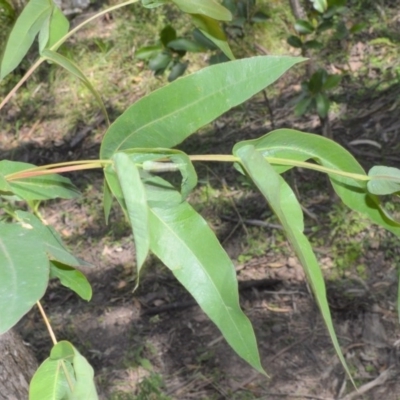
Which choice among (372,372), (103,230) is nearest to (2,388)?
(372,372)

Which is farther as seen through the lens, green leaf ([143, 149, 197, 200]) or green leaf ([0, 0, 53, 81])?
green leaf ([0, 0, 53, 81])

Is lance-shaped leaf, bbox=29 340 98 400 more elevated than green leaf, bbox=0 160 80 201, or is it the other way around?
green leaf, bbox=0 160 80 201

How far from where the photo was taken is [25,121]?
351 centimetres

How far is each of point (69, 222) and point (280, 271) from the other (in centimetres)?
99

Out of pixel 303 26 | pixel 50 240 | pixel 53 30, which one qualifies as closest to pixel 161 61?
pixel 303 26

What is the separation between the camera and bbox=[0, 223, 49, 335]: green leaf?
0.71 metres

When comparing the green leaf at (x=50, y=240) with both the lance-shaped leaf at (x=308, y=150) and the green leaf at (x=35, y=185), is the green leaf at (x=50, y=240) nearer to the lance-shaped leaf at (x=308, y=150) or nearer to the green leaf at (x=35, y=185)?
the green leaf at (x=35, y=185)

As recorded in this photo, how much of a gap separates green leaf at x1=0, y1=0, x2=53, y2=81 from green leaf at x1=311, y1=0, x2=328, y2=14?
1.11 metres

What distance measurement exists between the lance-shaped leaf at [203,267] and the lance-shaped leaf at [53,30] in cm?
36

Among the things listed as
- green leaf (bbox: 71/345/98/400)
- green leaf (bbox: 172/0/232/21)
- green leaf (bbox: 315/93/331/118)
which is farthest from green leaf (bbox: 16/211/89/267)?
green leaf (bbox: 315/93/331/118)

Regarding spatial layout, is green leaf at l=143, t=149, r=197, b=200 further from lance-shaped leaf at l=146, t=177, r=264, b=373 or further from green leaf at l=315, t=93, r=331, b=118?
green leaf at l=315, t=93, r=331, b=118

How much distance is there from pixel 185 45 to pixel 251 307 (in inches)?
35.4

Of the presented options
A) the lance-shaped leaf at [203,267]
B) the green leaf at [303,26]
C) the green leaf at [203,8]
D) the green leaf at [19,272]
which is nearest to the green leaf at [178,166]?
the lance-shaped leaf at [203,267]

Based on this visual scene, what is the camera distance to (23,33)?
1.04 meters
